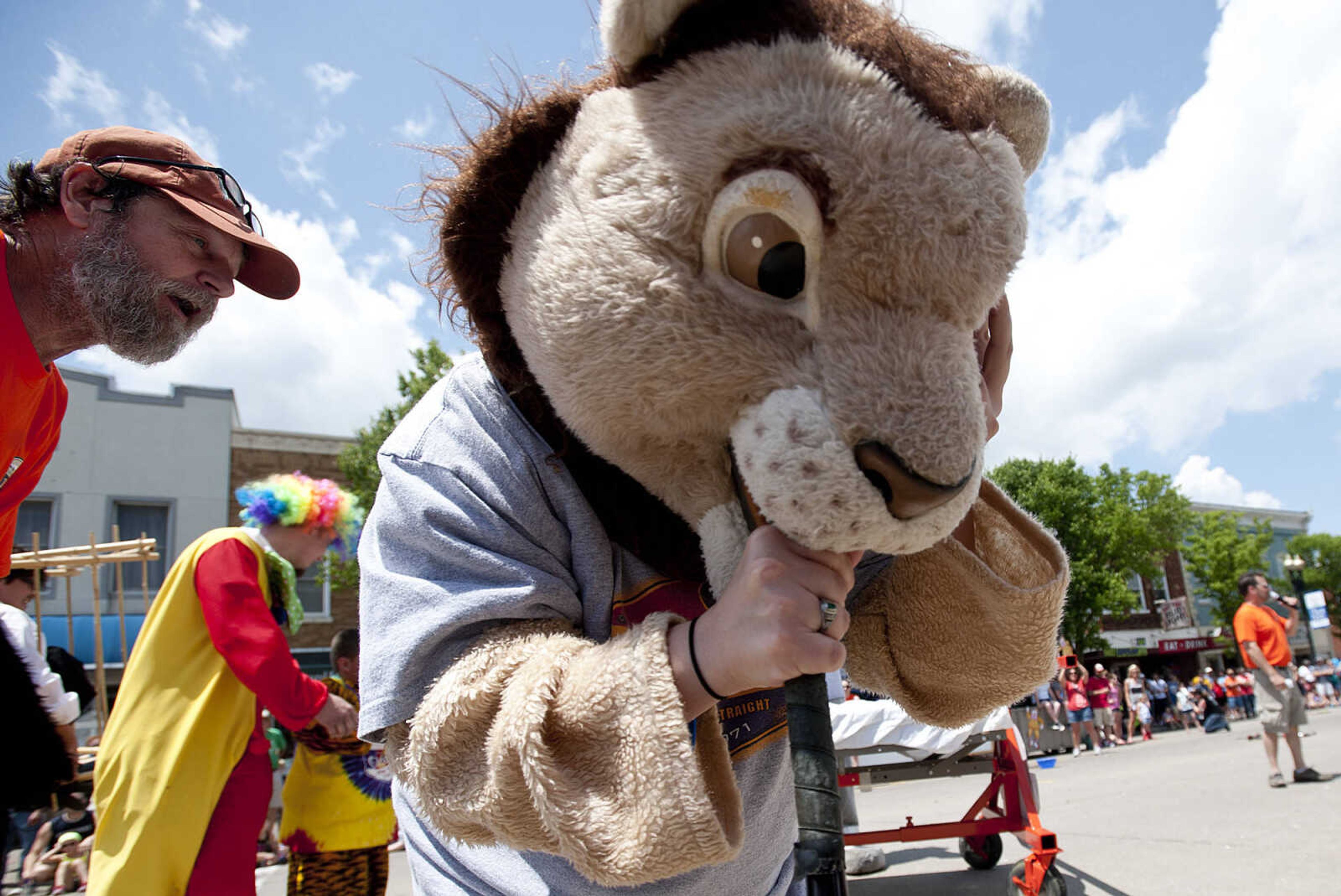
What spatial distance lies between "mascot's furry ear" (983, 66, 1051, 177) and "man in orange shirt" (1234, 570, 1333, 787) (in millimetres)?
6694

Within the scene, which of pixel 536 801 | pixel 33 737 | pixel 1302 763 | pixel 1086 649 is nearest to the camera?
pixel 536 801

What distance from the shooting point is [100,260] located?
6.39 ft

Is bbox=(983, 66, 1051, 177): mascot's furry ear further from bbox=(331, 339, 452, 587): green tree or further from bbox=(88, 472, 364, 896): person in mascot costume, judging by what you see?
bbox=(331, 339, 452, 587): green tree

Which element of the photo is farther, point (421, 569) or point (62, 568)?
point (62, 568)

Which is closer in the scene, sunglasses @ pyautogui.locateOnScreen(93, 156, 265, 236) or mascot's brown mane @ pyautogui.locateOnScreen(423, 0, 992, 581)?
mascot's brown mane @ pyautogui.locateOnScreen(423, 0, 992, 581)

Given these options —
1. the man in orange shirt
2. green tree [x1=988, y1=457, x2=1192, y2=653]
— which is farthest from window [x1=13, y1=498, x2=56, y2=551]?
green tree [x1=988, y1=457, x2=1192, y2=653]

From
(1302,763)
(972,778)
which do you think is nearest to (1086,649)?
(972,778)

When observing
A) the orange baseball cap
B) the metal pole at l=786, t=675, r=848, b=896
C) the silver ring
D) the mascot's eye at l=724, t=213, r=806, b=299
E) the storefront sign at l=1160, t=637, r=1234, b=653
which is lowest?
the storefront sign at l=1160, t=637, r=1234, b=653

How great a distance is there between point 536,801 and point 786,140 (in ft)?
2.63

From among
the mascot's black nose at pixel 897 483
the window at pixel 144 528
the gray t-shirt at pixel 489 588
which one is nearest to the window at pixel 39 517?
the window at pixel 144 528

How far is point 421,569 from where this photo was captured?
109 cm

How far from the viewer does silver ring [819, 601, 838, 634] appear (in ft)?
3.07

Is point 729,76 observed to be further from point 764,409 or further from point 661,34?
point 764,409

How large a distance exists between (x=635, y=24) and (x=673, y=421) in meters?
0.51
